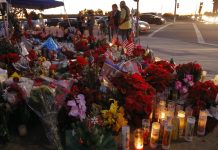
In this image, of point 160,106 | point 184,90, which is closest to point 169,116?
point 160,106

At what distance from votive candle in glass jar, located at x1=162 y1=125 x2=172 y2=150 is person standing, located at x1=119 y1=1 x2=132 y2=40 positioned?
8.32m

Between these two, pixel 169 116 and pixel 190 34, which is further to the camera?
pixel 190 34

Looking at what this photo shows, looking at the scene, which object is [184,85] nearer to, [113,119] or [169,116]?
[169,116]

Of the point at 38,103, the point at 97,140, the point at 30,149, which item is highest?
the point at 38,103

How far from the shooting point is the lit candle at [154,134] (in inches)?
155

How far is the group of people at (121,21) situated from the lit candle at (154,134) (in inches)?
325

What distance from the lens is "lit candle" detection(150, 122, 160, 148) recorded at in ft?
13.0

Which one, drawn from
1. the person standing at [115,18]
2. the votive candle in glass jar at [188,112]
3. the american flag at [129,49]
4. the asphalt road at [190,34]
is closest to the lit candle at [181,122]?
the votive candle in glass jar at [188,112]

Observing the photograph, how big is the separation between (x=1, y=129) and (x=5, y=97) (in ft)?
1.50

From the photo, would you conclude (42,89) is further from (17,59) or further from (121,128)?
(17,59)

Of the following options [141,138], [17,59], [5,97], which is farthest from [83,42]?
[141,138]

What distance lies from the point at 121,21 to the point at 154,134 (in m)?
8.39

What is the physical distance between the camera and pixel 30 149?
399 centimetres

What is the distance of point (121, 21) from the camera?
39.1 ft
